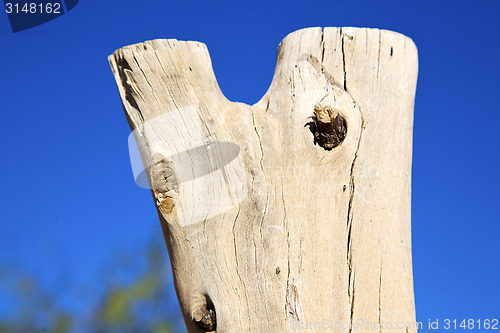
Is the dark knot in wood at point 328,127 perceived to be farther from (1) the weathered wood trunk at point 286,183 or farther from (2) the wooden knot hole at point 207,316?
(2) the wooden knot hole at point 207,316

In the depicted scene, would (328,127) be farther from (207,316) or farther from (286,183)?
(207,316)

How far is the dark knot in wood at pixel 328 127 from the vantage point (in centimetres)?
198

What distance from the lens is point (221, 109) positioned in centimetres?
208

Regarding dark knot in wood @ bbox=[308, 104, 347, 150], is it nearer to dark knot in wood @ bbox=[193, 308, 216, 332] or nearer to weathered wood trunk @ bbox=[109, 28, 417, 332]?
weathered wood trunk @ bbox=[109, 28, 417, 332]

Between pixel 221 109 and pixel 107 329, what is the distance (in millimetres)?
9161

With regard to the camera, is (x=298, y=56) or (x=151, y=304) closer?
(x=298, y=56)

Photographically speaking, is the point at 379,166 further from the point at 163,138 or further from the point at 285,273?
Result: the point at 163,138

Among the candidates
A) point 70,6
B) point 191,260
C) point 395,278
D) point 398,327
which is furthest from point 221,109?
point 70,6

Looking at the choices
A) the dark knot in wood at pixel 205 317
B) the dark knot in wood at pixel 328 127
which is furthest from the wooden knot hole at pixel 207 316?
the dark knot in wood at pixel 328 127

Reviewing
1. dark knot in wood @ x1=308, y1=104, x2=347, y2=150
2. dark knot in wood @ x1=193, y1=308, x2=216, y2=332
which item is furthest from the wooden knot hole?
dark knot in wood @ x1=308, y1=104, x2=347, y2=150

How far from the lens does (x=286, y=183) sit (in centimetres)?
200

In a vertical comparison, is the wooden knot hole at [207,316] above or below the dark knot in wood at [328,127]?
below

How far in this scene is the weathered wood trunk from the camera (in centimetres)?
195

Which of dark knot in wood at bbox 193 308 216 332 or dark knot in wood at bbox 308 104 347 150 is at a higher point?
dark knot in wood at bbox 308 104 347 150
